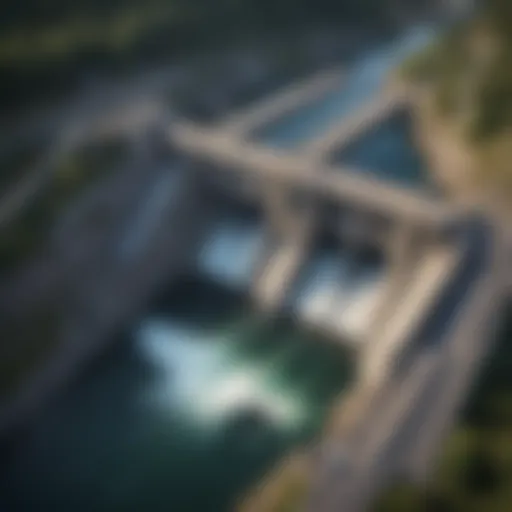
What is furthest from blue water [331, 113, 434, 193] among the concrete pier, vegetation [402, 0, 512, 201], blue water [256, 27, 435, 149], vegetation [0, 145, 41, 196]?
vegetation [0, 145, 41, 196]

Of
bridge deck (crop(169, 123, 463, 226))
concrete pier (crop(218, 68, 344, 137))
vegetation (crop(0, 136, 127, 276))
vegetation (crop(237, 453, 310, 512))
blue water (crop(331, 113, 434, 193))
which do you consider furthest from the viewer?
concrete pier (crop(218, 68, 344, 137))

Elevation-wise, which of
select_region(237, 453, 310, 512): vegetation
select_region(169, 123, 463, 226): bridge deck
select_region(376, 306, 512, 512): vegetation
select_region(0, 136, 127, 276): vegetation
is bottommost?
select_region(237, 453, 310, 512): vegetation

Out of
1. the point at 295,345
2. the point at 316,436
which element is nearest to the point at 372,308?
the point at 295,345

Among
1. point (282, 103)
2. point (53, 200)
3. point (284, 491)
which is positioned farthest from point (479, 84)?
point (284, 491)

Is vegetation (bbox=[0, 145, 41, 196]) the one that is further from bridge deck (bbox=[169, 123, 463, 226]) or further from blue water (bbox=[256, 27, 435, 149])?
blue water (bbox=[256, 27, 435, 149])

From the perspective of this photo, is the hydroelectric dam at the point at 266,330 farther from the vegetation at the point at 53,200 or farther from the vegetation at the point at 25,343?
the vegetation at the point at 53,200

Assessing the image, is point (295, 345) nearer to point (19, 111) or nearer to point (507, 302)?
point (507, 302)

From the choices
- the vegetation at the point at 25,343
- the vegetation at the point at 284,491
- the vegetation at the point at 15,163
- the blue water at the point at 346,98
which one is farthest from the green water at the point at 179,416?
the blue water at the point at 346,98
